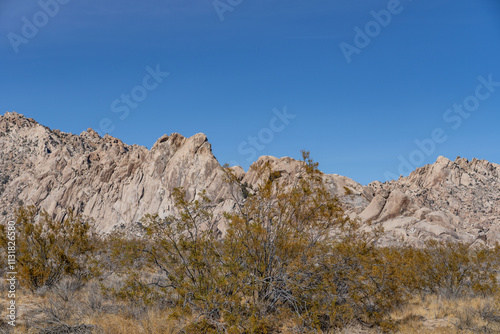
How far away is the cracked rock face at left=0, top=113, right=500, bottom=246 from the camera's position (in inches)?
2409

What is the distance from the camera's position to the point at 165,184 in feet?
228

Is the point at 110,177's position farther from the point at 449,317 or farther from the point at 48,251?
the point at 449,317

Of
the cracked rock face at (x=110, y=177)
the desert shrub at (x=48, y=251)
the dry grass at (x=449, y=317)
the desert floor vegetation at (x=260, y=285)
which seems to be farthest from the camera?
the cracked rock face at (x=110, y=177)

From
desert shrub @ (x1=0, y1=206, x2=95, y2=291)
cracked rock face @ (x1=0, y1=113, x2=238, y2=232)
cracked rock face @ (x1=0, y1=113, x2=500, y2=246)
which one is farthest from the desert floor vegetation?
cracked rock face @ (x1=0, y1=113, x2=238, y2=232)

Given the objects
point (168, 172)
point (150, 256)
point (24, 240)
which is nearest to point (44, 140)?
point (168, 172)

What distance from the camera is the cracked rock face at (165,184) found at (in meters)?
61.2

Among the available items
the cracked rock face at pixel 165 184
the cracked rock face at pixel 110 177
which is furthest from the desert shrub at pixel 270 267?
the cracked rock face at pixel 110 177

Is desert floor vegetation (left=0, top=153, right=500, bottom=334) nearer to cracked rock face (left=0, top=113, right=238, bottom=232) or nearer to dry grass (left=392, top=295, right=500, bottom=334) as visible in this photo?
dry grass (left=392, top=295, right=500, bottom=334)

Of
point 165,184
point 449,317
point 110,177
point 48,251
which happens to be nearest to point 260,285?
point 449,317

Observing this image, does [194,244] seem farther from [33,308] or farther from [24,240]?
[24,240]

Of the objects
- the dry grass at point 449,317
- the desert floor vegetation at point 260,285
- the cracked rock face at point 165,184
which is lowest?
the dry grass at point 449,317

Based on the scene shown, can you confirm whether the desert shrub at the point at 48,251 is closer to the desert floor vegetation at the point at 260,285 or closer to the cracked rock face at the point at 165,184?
the desert floor vegetation at the point at 260,285

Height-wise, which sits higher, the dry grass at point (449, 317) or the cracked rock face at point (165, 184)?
the cracked rock face at point (165, 184)

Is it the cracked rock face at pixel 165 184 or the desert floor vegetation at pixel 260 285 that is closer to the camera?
the desert floor vegetation at pixel 260 285
